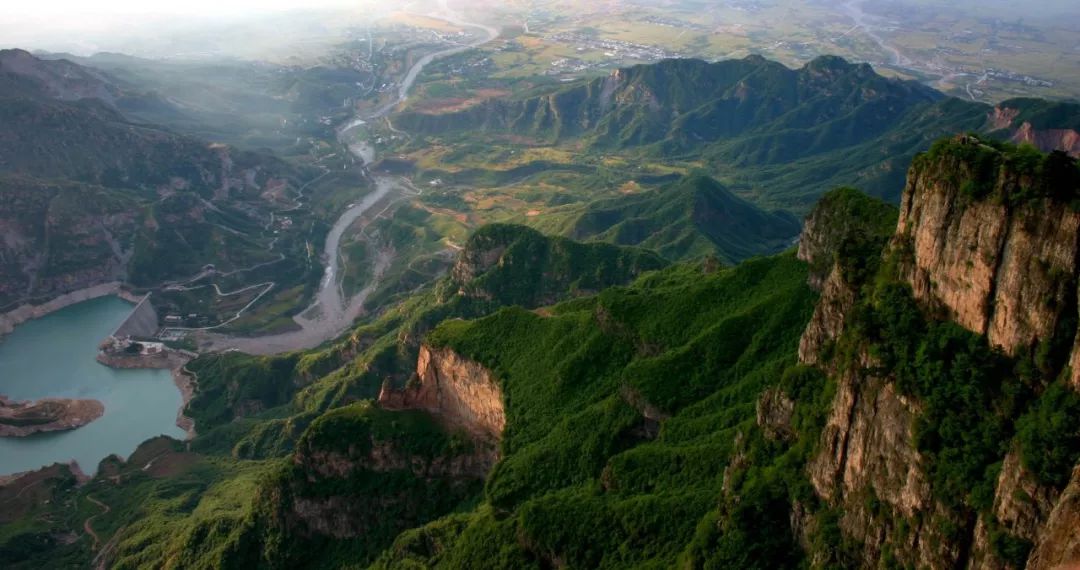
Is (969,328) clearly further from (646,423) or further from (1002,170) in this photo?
(646,423)

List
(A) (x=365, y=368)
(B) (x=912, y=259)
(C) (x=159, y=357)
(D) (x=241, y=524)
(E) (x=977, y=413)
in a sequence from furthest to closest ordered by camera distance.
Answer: (C) (x=159, y=357) → (A) (x=365, y=368) → (D) (x=241, y=524) → (B) (x=912, y=259) → (E) (x=977, y=413)

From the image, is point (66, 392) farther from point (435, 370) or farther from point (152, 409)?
point (435, 370)

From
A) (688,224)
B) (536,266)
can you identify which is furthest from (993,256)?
(688,224)

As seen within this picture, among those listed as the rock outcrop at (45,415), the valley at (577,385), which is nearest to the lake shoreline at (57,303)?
the valley at (577,385)

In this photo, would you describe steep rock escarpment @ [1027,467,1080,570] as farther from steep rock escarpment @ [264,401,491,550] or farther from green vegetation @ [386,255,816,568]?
steep rock escarpment @ [264,401,491,550]

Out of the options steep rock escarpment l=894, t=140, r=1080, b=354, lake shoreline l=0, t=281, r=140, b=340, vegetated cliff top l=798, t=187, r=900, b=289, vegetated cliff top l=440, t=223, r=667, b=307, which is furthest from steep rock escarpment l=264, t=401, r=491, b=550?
lake shoreline l=0, t=281, r=140, b=340

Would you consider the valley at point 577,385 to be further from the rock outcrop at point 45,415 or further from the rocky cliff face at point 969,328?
the rock outcrop at point 45,415

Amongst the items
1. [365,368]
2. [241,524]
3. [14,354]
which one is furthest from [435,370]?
[14,354]
